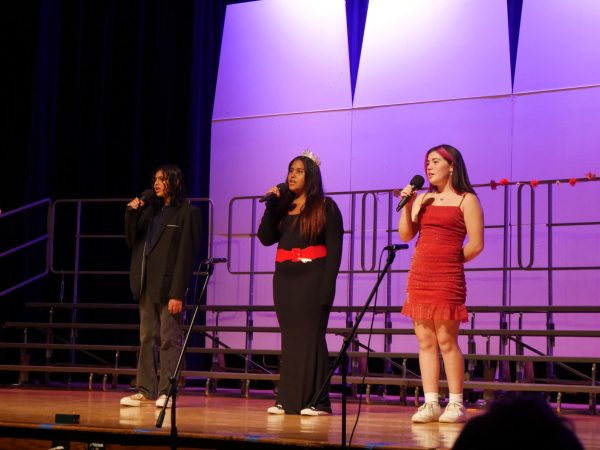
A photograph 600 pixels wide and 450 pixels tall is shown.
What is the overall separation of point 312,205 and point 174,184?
114 centimetres

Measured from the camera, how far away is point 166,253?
5918 mm

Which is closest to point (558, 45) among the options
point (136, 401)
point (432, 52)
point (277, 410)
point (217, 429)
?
point (432, 52)

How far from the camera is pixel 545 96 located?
7.76 metres

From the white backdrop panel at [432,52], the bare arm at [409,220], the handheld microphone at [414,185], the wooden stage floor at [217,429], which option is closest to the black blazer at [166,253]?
the wooden stage floor at [217,429]

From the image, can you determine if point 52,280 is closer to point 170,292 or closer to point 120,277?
point 120,277

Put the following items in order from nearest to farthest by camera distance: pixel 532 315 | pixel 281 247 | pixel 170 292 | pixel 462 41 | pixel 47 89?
pixel 281 247, pixel 170 292, pixel 532 315, pixel 462 41, pixel 47 89

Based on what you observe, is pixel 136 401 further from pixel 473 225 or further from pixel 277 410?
pixel 473 225

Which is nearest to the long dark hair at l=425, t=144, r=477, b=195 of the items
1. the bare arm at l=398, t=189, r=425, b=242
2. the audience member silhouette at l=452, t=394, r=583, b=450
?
the bare arm at l=398, t=189, r=425, b=242

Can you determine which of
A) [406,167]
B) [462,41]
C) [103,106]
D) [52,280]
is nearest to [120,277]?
[52,280]

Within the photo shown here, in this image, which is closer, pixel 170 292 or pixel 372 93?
pixel 170 292

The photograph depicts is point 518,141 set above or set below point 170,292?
above

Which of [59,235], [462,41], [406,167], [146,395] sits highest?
[462,41]

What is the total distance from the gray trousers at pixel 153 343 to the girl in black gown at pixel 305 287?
31.8 inches

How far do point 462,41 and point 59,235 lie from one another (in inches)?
168
